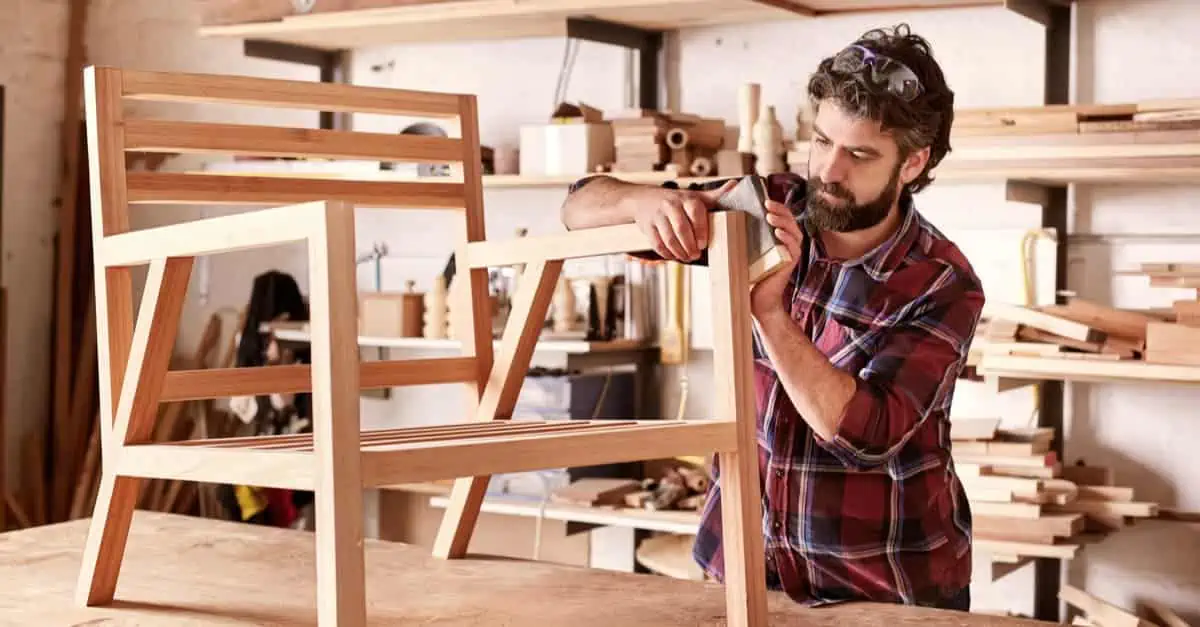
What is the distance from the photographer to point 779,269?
1.40m

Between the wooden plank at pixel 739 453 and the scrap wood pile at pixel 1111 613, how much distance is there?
187cm

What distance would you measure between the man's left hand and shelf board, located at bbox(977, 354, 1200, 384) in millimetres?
1502

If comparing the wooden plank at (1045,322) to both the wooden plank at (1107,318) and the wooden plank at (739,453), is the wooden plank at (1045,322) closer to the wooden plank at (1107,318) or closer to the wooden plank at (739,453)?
the wooden plank at (1107,318)

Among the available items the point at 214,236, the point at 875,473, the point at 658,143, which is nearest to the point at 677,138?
the point at 658,143

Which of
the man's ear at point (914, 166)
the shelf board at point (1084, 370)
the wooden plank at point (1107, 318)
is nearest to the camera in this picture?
the man's ear at point (914, 166)

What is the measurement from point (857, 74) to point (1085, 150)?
44.1 inches

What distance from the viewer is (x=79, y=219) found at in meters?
4.49

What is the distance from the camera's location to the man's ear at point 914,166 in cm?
201

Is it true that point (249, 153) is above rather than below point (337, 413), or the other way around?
above

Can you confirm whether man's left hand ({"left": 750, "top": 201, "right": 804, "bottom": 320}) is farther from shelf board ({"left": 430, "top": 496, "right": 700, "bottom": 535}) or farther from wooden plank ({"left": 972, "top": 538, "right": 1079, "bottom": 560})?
shelf board ({"left": 430, "top": 496, "right": 700, "bottom": 535})

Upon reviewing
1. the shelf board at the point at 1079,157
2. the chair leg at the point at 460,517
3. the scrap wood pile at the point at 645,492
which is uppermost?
the shelf board at the point at 1079,157

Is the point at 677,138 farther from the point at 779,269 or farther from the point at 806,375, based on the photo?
the point at 779,269

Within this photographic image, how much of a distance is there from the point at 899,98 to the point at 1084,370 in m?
1.20

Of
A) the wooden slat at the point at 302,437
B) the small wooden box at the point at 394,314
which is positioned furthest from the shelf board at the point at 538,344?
the wooden slat at the point at 302,437
